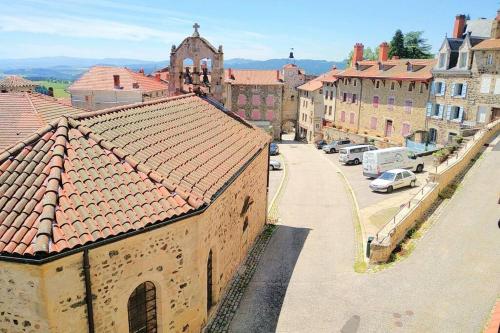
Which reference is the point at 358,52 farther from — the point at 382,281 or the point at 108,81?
the point at 382,281

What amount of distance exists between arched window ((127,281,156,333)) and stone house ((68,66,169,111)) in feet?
122

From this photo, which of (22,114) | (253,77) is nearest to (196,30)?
(22,114)

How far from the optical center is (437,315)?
1295cm

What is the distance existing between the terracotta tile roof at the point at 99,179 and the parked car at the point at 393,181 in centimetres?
1653

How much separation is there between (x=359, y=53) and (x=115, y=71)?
32602 mm

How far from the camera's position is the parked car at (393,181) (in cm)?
2809

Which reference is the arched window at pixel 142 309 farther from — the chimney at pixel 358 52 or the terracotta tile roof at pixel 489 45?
the chimney at pixel 358 52

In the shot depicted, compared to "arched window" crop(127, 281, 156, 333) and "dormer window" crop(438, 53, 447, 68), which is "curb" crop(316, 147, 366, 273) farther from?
"dormer window" crop(438, 53, 447, 68)

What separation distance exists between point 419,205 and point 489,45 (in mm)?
22865

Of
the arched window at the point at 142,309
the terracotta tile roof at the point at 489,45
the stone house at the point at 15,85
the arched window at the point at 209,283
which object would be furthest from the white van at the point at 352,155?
the stone house at the point at 15,85

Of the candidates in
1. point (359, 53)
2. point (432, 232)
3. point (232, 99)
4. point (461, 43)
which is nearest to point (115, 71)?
point (232, 99)

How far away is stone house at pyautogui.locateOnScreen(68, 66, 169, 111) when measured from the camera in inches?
1777

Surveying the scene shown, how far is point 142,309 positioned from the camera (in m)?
10.2

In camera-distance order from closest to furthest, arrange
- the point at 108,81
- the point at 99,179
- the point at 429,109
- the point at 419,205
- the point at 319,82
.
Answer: the point at 99,179 < the point at 419,205 < the point at 429,109 < the point at 108,81 < the point at 319,82
